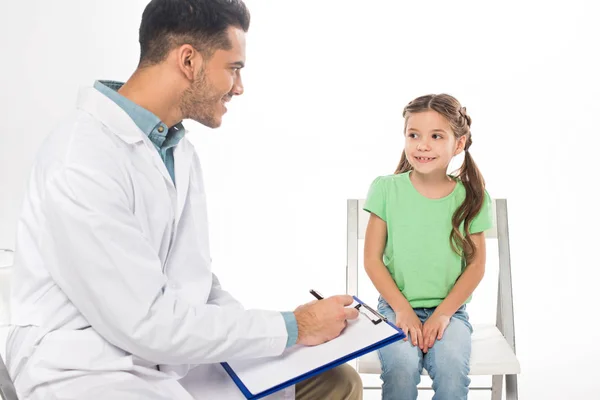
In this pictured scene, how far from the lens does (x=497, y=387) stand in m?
2.20

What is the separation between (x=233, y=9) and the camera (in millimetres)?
1462

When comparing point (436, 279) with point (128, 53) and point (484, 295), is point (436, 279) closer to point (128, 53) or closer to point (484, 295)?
point (484, 295)

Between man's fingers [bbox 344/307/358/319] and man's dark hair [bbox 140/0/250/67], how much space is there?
21.9 inches

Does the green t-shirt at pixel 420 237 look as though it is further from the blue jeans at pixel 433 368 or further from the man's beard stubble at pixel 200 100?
the man's beard stubble at pixel 200 100

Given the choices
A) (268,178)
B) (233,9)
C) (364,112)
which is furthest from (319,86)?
(233,9)

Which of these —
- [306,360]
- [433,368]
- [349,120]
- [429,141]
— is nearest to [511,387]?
[433,368]

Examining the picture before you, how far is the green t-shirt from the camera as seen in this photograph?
2.00 m

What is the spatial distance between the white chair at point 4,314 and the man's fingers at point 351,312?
613mm

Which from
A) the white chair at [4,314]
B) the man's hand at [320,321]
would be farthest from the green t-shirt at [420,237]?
the white chair at [4,314]

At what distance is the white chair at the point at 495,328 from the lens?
72.1 inches

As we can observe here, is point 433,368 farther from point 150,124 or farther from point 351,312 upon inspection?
point 150,124


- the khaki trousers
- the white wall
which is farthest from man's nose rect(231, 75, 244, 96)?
the white wall

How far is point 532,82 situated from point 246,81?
1.12 meters

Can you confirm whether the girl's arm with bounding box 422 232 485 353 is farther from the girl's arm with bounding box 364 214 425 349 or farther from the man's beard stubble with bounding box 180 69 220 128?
the man's beard stubble with bounding box 180 69 220 128
